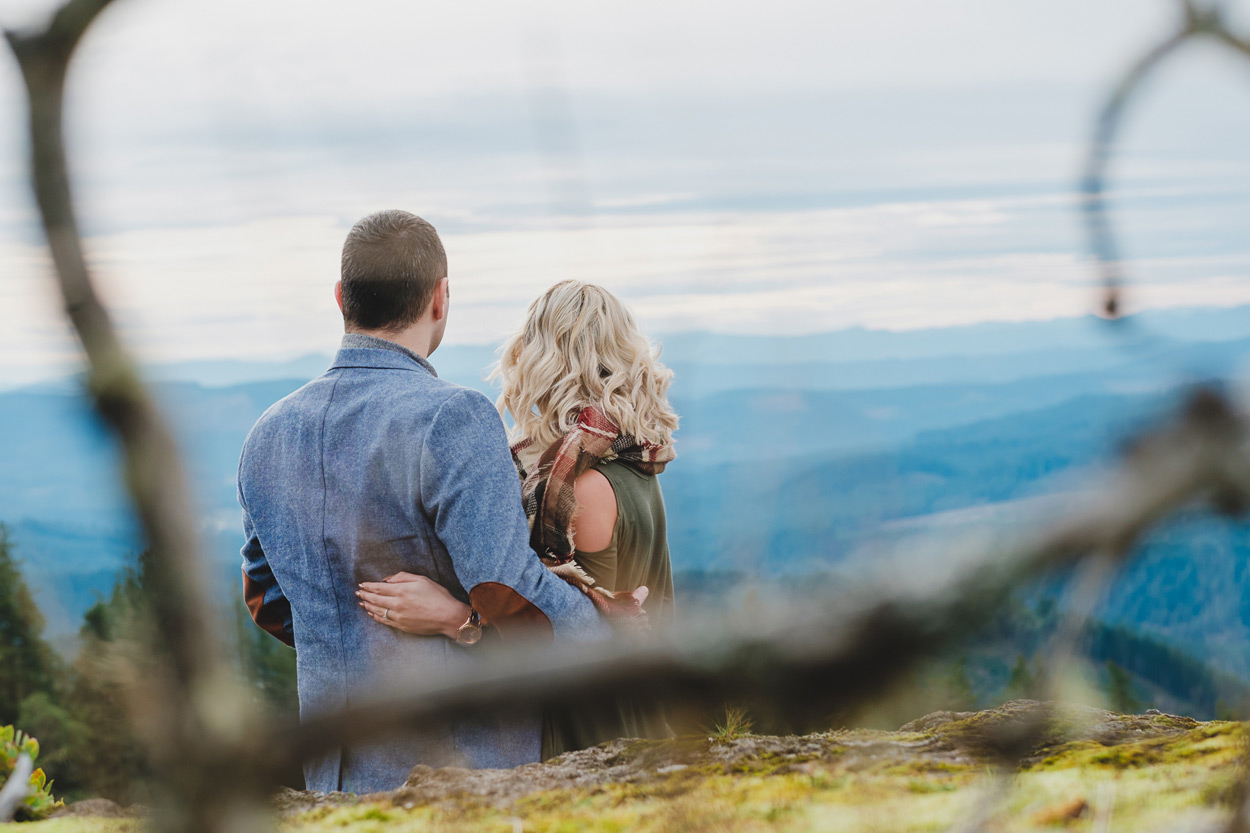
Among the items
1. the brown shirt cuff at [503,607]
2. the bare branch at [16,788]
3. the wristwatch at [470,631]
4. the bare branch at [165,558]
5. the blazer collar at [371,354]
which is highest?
the blazer collar at [371,354]

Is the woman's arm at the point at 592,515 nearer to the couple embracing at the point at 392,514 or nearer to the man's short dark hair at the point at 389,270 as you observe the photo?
the couple embracing at the point at 392,514

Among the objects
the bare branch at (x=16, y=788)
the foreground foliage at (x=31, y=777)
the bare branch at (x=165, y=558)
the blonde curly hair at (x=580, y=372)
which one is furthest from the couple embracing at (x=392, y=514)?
the bare branch at (x=165, y=558)

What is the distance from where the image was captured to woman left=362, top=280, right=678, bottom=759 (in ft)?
8.52

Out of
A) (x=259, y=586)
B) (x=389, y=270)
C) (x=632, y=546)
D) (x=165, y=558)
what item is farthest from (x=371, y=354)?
(x=165, y=558)

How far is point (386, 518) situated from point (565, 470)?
2.15 ft

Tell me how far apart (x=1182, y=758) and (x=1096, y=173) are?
2.34 ft

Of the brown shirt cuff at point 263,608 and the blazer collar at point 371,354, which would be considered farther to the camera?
the brown shirt cuff at point 263,608

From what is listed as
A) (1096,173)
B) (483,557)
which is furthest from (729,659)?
(483,557)

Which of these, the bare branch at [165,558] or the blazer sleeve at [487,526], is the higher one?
the bare branch at [165,558]

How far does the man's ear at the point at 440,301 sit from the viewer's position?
2.33 meters

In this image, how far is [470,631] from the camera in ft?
6.76

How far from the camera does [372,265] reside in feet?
7.53

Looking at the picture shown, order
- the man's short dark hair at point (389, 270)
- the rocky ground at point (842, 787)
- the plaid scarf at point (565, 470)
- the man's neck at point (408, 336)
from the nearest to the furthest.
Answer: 1. the rocky ground at point (842, 787)
2. the man's short dark hair at point (389, 270)
3. the man's neck at point (408, 336)
4. the plaid scarf at point (565, 470)

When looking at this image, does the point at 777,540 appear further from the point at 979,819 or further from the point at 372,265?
the point at 372,265
